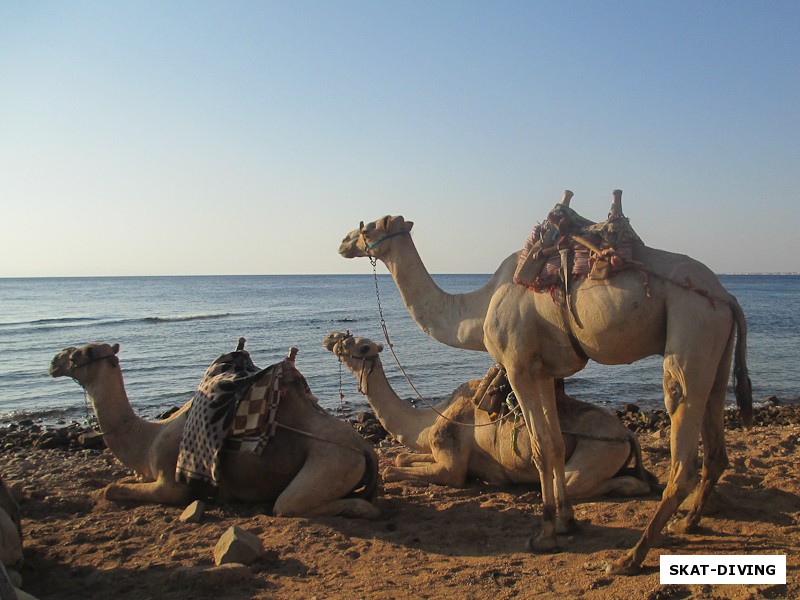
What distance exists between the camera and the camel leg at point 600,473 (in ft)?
22.7

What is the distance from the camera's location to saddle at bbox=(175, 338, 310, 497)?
6734mm

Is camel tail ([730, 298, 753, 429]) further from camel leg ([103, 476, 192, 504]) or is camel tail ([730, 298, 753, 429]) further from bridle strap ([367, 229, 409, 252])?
camel leg ([103, 476, 192, 504])

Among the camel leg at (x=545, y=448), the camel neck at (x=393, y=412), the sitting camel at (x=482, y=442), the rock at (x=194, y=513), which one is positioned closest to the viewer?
the camel leg at (x=545, y=448)

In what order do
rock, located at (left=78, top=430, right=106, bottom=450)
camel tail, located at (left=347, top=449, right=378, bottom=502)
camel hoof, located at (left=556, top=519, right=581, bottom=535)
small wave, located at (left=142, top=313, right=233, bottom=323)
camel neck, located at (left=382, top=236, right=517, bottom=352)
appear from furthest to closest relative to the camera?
small wave, located at (left=142, top=313, right=233, bottom=323) → rock, located at (left=78, top=430, right=106, bottom=450) → camel tail, located at (left=347, top=449, right=378, bottom=502) → camel neck, located at (left=382, top=236, right=517, bottom=352) → camel hoof, located at (left=556, top=519, right=581, bottom=535)

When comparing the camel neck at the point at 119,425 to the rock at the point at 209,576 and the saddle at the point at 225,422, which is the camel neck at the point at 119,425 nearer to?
the saddle at the point at 225,422

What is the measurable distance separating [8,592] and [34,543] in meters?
3.33

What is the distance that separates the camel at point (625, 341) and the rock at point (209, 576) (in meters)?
2.32

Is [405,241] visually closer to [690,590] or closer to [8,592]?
[690,590]

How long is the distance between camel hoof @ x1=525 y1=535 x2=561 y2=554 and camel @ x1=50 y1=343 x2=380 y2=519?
5.45 ft

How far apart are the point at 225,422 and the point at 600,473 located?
12.4ft

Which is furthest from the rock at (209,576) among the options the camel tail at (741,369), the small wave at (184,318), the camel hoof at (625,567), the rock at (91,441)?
the small wave at (184,318)

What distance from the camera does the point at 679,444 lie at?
15.8 ft

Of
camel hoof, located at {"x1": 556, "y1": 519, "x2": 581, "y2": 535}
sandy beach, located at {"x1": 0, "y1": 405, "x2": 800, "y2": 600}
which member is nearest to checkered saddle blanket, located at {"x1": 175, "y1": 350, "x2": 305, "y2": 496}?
sandy beach, located at {"x1": 0, "y1": 405, "x2": 800, "y2": 600}

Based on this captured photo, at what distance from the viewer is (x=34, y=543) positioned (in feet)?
19.9
